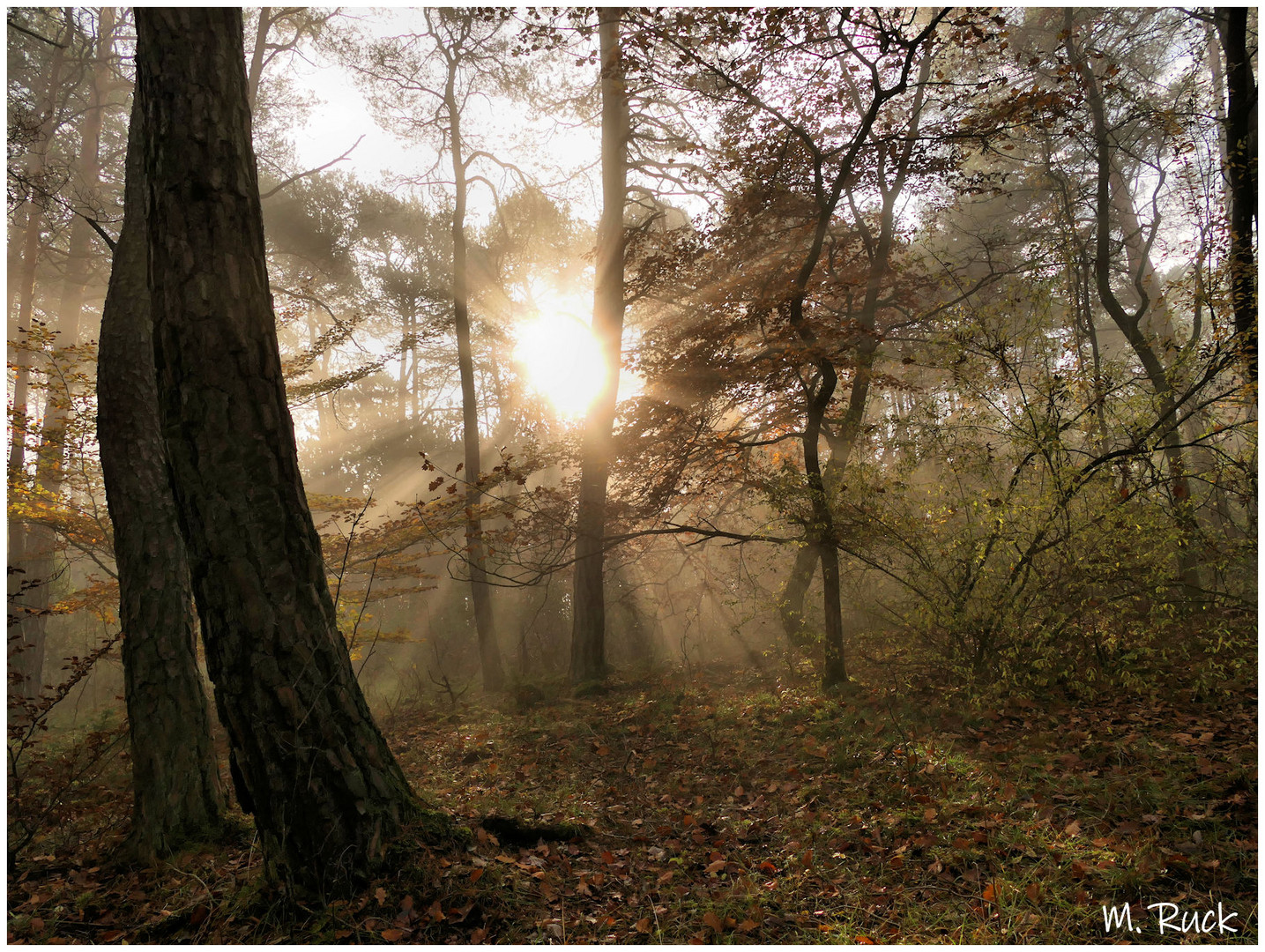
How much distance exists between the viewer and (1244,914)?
2.46 m

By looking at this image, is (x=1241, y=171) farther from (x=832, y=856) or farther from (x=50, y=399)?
(x=50, y=399)

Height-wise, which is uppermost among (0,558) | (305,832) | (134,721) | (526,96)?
(526,96)

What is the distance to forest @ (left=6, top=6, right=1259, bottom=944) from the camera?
2664 millimetres

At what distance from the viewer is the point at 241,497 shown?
264cm

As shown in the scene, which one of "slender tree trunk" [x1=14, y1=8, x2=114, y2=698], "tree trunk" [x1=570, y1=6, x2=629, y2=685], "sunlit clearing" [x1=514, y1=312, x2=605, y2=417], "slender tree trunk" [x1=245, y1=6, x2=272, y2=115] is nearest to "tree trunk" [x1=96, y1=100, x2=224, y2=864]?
"slender tree trunk" [x1=14, y1=8, x2=114, y2=698]

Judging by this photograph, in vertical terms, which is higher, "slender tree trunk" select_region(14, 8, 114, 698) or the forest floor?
"slender tree trunk" select_region(14, 8, 114, 698)

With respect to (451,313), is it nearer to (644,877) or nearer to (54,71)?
(54,71)

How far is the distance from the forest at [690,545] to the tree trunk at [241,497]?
0.05 ft

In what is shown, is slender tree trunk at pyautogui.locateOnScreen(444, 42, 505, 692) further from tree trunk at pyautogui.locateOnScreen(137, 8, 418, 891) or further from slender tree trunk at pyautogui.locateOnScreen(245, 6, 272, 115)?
tree trunk at pyautogui.locateOnScreen(137, 8, 418, 891)

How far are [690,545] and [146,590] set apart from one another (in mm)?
5182

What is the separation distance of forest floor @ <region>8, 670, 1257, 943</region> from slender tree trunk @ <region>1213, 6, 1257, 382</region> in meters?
3.10

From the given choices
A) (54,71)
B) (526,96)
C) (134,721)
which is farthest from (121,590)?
(54,71)

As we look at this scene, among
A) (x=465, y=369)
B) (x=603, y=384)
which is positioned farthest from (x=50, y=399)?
A: (x=603, y=384)

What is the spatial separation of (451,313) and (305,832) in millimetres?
12755
